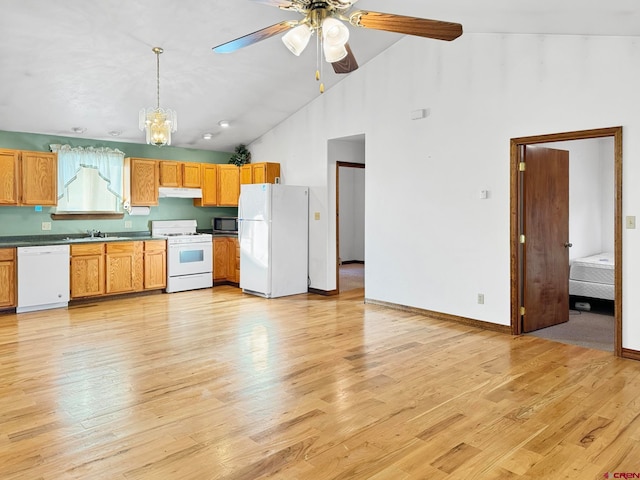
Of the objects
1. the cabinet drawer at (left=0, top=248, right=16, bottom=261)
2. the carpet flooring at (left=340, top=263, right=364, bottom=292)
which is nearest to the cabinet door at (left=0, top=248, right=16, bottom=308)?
the cabinet drawer at (left=0, top=248, right=16, bottom=261)

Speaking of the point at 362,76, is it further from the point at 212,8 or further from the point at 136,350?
the point at 136,350

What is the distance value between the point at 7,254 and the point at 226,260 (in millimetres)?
3242

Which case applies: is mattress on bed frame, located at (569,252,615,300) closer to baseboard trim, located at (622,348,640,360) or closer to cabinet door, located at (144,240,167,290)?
baseboard trim, located at (622,348,640,360)

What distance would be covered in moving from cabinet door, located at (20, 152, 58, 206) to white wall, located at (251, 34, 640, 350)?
12.0 feet

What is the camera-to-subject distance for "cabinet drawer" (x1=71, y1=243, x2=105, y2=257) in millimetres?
6414

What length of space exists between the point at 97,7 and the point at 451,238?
165 inches

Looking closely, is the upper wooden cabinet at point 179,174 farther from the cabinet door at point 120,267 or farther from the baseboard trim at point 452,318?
the baseboard trim at point 452,318

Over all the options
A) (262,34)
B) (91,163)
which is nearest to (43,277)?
(91,163)

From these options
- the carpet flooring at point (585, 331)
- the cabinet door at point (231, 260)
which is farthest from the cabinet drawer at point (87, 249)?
the carpet flooring at point (585, 331)

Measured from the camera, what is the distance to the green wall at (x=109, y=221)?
21.2ft

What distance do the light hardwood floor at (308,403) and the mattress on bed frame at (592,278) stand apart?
1803 millimetres

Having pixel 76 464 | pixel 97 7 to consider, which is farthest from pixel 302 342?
pixel 97 7

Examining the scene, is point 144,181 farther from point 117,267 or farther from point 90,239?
point 117,267

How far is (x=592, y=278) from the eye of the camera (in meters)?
6.02
